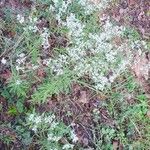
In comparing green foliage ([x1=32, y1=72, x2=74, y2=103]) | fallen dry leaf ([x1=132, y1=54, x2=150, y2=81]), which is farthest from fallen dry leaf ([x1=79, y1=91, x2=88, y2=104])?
fallen dry leaf ([x1=132, y1=54, x2=150, y2=81])

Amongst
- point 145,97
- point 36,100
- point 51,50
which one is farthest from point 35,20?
point 145,97

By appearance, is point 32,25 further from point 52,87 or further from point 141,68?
point 141,68

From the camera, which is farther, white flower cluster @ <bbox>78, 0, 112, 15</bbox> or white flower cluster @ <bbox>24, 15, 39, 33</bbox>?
white flower cluster @ <bbox>78, 0, 112, 15</bbox>

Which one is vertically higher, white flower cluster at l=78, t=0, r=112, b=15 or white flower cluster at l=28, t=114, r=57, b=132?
white flower cluster at l=78, t=0, r=112, b=15

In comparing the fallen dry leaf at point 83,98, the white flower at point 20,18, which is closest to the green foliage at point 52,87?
the fallen dry leaf at point 83,98

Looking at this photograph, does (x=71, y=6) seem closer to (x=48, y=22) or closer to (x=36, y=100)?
(x=48, y=22)

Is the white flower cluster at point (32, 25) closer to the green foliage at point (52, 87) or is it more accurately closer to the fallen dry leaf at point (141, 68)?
the green foliage at point (52, 87)

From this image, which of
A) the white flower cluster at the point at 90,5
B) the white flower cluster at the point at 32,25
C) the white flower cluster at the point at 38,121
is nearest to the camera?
the white flower cluster at the point at 38,121

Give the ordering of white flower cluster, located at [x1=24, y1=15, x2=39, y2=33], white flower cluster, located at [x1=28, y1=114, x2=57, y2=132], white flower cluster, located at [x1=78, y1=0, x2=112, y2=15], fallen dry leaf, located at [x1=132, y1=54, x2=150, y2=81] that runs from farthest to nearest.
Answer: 1. fallen dry leaf, located at [x1=132, y1=54, x2=150, y2=81]
2. white flower cluster, located at [x1=78, y1=0, x2=112, y2=15]
3. white flower cluster, located at [x1=24, y1=15, x2=39, y2=33]
4. white flower cluster, located at [x1=28, y1=114, x2=57, y2=132]

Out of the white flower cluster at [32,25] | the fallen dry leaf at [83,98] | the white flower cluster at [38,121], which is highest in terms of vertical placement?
the white flower cluster at [32,25]

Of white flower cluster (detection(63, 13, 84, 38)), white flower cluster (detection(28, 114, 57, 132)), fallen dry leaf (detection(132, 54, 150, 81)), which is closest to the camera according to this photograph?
white flower cluster (detection(28, 114, 57, 132))

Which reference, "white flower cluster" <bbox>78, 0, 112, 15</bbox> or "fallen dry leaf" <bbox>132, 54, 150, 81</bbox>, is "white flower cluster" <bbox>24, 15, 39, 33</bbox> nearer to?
"white flower cluster" <bbox>78, 0, 112, 15</bbox>
